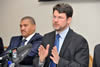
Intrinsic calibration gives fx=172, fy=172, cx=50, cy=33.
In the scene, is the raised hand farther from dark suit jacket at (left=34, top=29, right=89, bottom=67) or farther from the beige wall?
the beige wall

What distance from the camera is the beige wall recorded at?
2305 mm

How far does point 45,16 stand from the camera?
2576 mm

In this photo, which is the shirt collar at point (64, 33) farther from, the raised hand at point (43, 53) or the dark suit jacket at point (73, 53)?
the raised hand at point (43, 53)

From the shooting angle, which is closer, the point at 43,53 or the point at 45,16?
the point at 43,53

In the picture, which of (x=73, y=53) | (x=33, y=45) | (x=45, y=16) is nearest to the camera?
(x=73, y=53)

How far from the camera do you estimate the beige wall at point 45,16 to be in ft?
7.56

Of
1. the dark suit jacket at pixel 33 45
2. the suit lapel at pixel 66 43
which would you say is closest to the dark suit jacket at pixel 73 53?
the suit lapel at pixel 66 43

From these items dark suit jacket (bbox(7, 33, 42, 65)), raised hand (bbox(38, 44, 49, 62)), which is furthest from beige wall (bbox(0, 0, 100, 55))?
raised hand (bbox(38, 44, 49, 62))

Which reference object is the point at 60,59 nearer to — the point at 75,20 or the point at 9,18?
the point at 75,20

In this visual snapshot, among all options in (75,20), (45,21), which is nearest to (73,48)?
(75,20)

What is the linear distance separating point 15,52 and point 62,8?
0.68 meters

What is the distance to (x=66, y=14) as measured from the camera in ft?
4.92

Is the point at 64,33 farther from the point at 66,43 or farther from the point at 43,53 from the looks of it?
the point at 43,53

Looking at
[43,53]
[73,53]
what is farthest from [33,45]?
[73,53]
